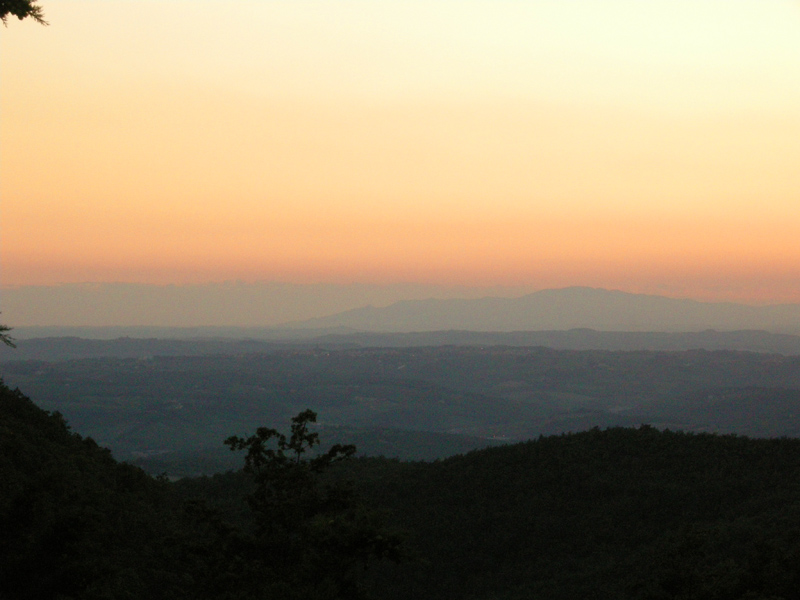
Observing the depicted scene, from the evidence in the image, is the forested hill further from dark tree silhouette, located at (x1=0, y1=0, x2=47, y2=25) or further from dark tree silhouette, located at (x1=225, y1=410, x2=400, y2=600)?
dark tree silhouette, located at (x1=0, y1=0, x2=47, y2=25)

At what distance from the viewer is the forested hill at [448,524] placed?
1417 centimetres

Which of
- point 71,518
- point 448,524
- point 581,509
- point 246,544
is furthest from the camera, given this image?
point 581,509

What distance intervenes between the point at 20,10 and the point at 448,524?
75.4ft

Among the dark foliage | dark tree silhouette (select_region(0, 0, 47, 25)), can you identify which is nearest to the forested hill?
the dark foliage

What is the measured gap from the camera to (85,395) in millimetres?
174125

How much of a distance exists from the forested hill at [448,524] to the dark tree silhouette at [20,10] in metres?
10.7

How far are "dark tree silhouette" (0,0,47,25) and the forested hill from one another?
35.1 feet

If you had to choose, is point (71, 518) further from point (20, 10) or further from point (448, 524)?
point (448, 524)

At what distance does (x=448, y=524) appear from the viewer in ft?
104

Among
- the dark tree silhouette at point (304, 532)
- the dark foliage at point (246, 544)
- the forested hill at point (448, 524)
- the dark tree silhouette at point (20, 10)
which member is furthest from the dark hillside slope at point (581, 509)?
the dark tree silhouette at point (20, 10)

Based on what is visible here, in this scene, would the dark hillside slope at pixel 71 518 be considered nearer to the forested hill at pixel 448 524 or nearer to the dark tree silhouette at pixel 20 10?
the forested hill at pixel 448 524

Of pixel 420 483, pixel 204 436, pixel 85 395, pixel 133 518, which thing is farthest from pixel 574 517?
pixel 85 395

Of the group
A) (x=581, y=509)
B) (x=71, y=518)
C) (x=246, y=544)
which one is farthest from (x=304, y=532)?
(x=581, y=509)

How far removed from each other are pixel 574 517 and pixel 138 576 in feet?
58.1
